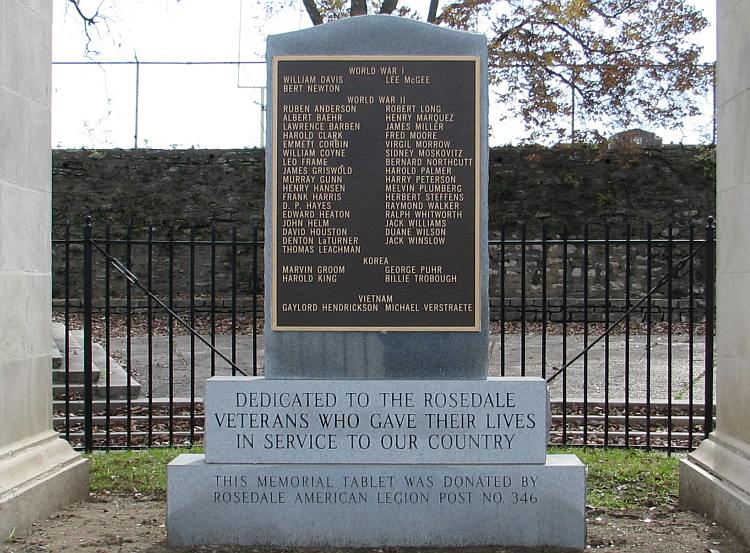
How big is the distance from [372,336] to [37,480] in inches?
87.6

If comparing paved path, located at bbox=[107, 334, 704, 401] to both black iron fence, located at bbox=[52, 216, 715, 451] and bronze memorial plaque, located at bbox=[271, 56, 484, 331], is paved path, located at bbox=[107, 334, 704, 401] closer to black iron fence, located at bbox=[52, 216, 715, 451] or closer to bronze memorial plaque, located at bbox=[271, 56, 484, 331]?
black iron fence, located at bbox=[52, 216, 715, 451]

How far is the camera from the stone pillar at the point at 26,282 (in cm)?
502

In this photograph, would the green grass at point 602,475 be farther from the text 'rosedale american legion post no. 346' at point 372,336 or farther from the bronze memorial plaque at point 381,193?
the bronze memorial plaque at point 381,193

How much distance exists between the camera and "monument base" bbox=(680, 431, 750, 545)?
4.84 metres

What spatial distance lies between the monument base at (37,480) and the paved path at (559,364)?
4.47 meters

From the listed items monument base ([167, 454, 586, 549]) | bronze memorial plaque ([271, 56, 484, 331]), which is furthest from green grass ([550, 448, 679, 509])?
bronze memorial plaque ([271, 56, 484, 331])

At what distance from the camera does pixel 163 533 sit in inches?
202

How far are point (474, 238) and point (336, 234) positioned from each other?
2.72ft

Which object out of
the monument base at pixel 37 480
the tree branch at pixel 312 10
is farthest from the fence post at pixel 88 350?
the tree branch at pixel 312 10

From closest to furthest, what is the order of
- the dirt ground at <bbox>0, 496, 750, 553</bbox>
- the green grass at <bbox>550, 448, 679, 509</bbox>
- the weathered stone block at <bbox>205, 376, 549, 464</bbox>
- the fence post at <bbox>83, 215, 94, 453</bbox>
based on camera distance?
the dirt ground at <bbox>0, 496, 750, 553</bbox>
the weathered stone block at <bbox>205, 376, 549, 464</bbox>
the green grass at <bbox>550, 448, 679, 509</bbox>
the fence post at <bbox>83, 215, 94, 453</bbox>

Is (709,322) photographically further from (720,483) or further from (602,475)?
(720,483)

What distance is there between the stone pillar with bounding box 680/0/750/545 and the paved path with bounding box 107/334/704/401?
4.16 metres

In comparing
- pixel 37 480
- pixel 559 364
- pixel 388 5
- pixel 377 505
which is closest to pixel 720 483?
pixel 377 505

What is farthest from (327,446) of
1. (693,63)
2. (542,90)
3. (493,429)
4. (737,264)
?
(693,63)
